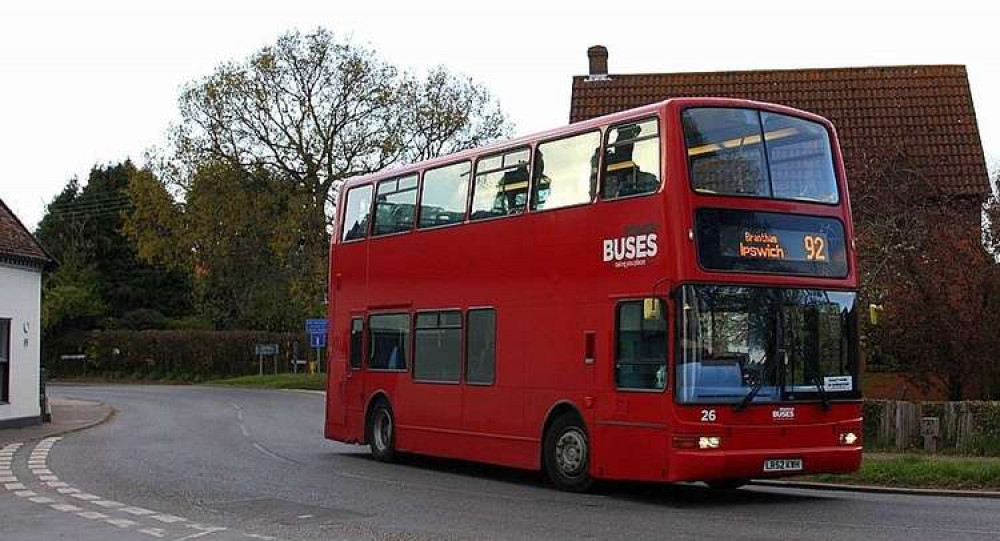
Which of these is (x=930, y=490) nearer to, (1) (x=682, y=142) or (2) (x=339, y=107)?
(1) (x=682, y=142)

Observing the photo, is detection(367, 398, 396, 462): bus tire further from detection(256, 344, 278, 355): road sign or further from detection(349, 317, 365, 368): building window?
detection(256, 344, 278, 355): road sign

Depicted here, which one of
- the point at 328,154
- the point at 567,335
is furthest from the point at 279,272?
the point at 567,335

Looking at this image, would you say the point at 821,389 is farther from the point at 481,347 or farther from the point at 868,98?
the point at 868,98

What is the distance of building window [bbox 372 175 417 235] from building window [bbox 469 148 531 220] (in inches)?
76.1

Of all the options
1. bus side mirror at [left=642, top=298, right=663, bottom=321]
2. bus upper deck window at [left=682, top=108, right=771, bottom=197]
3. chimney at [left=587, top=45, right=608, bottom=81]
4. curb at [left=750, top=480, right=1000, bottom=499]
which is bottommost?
curb at [left=750, top=480, right=1000, bottom=499]

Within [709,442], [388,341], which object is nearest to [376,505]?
[709,442]

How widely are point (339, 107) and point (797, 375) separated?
43.8 m

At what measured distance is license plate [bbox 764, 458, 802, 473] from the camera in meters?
14.3

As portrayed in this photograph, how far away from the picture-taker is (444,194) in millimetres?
19016

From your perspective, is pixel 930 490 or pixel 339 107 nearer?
pixel 930 490

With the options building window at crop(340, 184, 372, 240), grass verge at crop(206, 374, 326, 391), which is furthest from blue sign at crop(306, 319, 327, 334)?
building window at crop(340, 184, 372, 240)

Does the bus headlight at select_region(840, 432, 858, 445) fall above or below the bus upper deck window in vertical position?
below

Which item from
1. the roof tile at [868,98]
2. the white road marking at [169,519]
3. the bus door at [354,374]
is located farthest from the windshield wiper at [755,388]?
the roof tile at [868,98]

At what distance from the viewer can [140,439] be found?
83.4ft
